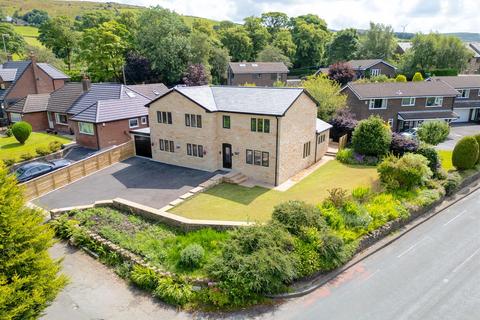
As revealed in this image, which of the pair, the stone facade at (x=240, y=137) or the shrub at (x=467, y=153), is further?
the shrub at (x=467, y=153)

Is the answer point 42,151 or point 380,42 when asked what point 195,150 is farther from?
point 380,42

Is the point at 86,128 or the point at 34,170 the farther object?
the point at 86,128

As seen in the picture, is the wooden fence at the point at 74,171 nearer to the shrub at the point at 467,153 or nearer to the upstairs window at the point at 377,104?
the shrub at the point at 467,153

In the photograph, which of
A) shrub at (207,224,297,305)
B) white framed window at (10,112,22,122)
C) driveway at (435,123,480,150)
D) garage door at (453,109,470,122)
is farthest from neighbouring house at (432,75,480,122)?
white framed window at (10,112,22,122)

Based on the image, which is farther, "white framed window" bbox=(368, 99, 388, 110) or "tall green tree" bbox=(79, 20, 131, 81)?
"tall green tree" bbox=(79, 20, 131, 81)

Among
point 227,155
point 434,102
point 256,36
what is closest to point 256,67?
point 256,36

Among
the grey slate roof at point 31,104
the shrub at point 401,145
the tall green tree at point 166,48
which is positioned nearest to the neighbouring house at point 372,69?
the tall green tree at point 166,48

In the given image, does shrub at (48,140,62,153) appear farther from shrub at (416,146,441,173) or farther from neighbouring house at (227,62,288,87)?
neighbouring house at (227,62,288,87)
